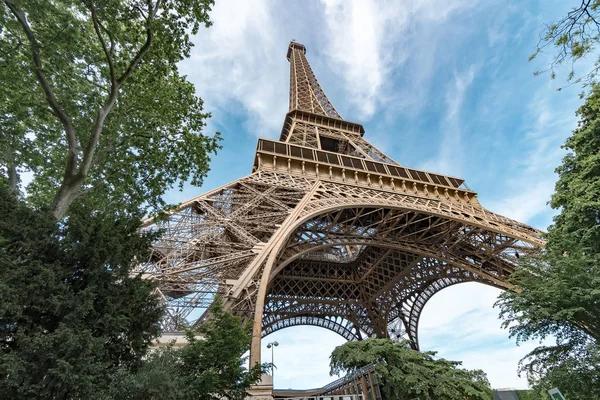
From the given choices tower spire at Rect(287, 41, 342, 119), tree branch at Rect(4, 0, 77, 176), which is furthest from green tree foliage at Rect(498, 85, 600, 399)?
tower spire at Rect(287, 41, 342, 119)

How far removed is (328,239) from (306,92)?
25336 millimetres

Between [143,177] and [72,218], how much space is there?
12.5 ft

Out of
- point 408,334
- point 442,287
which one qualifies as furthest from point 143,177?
point 408,334

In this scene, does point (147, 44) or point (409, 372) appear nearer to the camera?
point (147, 44)

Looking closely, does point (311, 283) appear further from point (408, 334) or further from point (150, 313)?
point (150, 313)

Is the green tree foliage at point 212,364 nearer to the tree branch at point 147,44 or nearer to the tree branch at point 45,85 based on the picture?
the tree branch at point 45,85

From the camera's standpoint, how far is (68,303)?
5387 mm

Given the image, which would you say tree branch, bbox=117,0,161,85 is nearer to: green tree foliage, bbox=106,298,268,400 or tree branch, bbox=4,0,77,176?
tree branch, bbox=4,0,77,176

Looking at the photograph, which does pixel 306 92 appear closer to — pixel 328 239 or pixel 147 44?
pixel 328 239

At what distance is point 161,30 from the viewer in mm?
7914

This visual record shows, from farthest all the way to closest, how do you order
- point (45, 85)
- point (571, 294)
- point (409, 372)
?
point (409, 372) → point (571, 294) → point (45, 85)

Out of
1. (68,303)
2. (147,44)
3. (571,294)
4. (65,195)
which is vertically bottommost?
(68,303)

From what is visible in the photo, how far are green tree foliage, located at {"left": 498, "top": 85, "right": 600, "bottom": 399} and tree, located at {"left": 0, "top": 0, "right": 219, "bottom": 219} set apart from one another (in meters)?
11.8

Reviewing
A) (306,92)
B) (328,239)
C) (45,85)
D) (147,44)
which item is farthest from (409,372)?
(306,92)
